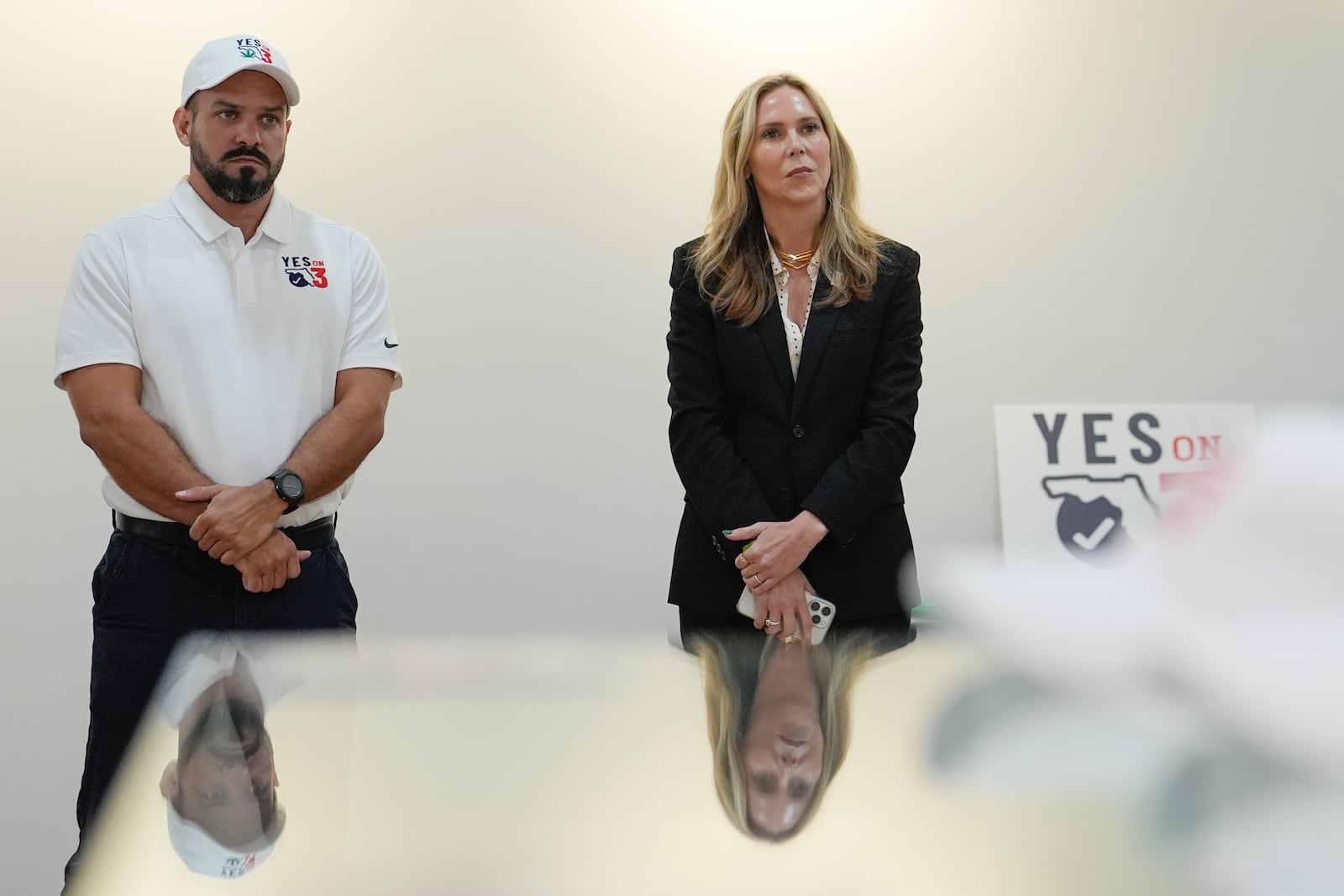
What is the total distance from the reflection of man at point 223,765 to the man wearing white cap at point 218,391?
1.05 metres

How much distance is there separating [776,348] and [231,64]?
106cm

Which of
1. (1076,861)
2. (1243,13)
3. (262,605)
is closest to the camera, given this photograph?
(1076,861)

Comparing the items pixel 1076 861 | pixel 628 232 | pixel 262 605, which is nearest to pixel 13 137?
pixel 628 232

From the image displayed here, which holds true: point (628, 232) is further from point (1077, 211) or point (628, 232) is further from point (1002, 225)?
point (1077, 211)

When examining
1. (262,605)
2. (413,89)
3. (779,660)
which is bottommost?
(262,605)

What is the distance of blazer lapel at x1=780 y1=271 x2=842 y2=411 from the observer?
2096 millimetres

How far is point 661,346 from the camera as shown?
345cm

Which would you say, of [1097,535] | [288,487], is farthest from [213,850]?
[1097,535]

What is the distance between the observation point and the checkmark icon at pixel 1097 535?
3508 mm

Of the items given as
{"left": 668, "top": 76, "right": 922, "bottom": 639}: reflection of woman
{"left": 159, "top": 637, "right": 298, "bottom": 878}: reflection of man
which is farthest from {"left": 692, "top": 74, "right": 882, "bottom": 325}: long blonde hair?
{"left": 159, "top": 637, "right": 298, "bottom": 878}: reflection of man

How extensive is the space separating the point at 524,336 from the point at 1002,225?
1458 mm

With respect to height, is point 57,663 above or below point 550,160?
below

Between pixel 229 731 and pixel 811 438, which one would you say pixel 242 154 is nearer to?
pixel 811 438

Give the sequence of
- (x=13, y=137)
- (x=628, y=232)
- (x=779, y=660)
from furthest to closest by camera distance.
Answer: (x=628, y=232) < (x=13, y=137) < (x=779, y=660)
